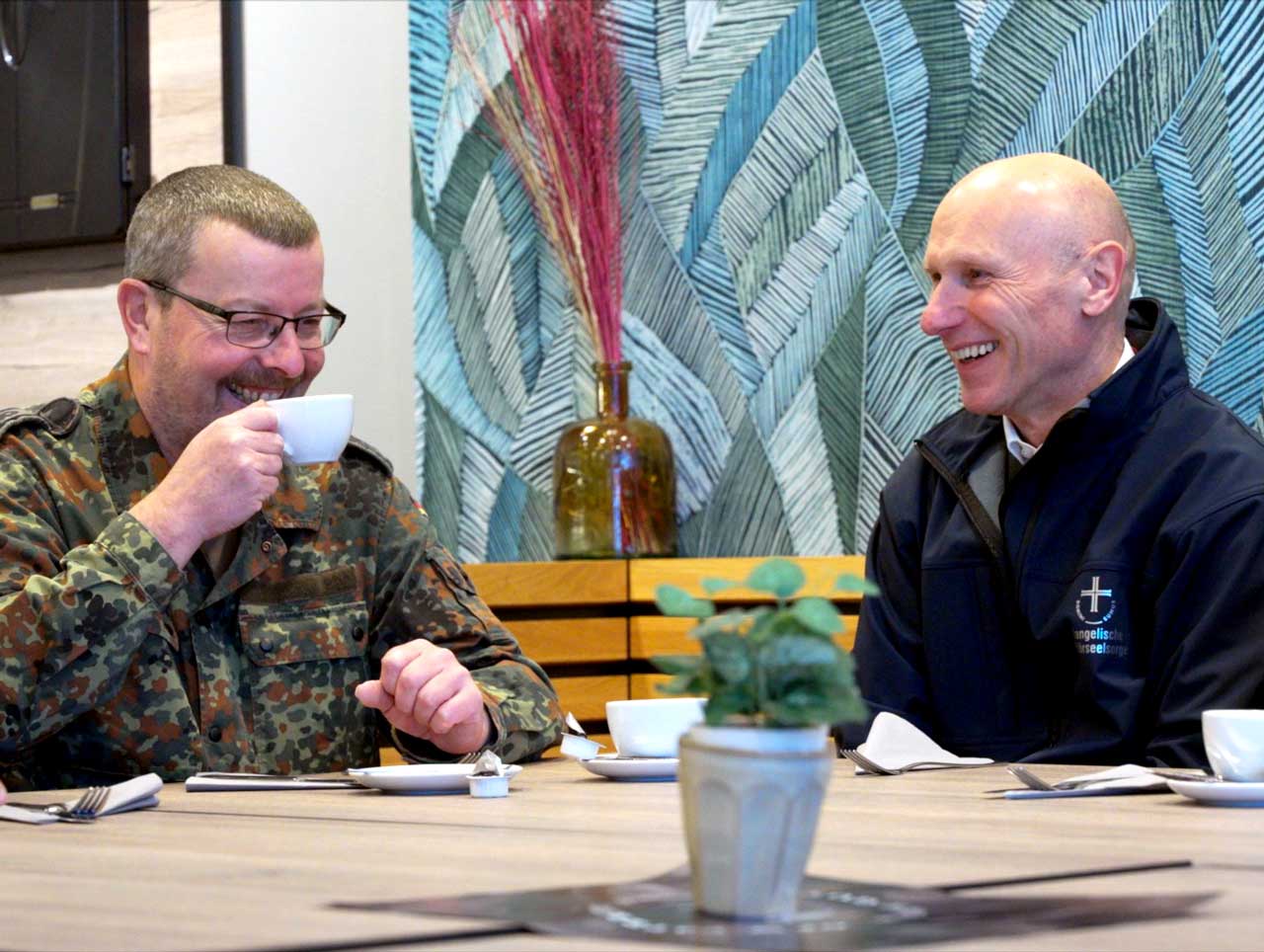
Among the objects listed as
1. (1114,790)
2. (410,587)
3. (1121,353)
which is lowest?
(1114,790)

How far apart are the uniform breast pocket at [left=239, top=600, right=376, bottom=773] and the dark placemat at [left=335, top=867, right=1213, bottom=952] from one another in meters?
1.26

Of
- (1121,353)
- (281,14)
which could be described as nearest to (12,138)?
(281,14)

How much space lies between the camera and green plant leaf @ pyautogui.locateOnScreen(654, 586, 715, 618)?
759 millimetres

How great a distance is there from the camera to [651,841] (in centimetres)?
120

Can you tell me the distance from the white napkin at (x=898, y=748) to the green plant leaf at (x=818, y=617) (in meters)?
1.03

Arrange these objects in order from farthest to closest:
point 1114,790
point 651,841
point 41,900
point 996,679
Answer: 1. point 996,679
2. point 1114,790
3. point 651,841
4. point 41,900

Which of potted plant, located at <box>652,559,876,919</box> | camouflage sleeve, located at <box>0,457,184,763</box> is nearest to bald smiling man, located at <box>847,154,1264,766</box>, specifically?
camouflage sleeve, located at <box>0,457,184,763</box>

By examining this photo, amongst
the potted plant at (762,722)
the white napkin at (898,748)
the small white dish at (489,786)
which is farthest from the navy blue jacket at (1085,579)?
the potted plant at (762,722)

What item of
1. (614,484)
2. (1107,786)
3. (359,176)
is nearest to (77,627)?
(1107,786)

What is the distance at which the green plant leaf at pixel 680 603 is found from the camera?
0.76 m

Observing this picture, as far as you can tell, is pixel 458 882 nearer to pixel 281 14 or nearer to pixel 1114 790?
pixel 1114 790

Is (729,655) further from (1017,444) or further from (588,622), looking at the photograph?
(588,622)

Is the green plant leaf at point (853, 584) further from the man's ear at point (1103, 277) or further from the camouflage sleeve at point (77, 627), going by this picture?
the man's ear at point (1103, 277)

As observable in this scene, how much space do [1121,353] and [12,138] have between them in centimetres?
229
